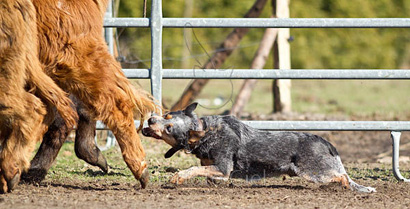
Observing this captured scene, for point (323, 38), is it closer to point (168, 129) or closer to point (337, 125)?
point (337, 125)

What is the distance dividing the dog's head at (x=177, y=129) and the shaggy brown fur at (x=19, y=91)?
0.92 metres

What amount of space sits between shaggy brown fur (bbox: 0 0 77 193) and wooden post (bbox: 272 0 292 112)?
4.99m

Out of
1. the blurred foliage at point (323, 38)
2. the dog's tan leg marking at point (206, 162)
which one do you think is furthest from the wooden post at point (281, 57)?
the blurred foliage at point (323, 38)

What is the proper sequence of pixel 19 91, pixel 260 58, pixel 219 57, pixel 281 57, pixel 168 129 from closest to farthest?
pixel 19 91
pixel 168 129
pixel 219 57
pixel 260 58
pixel 281 57

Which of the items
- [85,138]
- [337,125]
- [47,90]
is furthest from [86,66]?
[337,125]

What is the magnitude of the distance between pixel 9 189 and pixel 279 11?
5.31 metres

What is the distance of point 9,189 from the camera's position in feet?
13.4

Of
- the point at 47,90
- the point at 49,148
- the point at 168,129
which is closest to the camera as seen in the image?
the point at 47,90

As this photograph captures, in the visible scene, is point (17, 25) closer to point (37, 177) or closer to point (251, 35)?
point (37, 177)

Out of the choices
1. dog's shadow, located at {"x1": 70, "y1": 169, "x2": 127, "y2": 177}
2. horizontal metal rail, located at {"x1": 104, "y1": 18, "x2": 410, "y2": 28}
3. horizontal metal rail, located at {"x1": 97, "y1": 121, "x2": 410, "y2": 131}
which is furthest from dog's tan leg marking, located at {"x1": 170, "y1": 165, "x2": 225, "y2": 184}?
horizontal metal rail, located at {"x1": 104, "y1": 18, "x2": 410, "y2": 28}

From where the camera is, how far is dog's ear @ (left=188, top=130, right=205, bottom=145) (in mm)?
4793

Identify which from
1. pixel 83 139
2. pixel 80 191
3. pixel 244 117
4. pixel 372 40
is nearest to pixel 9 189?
pixel 80 191

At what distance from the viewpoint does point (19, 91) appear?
3.92 meters

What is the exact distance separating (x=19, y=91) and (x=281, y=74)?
7.69 feet
